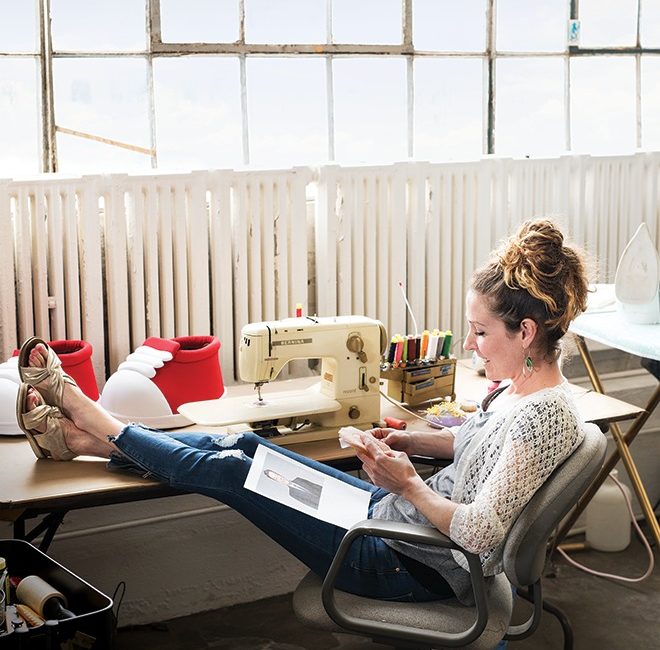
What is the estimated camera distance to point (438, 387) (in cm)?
295

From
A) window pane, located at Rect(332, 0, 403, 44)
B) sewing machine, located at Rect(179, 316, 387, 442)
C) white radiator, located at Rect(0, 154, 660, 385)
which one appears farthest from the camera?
window pane, located at Rect(332, 0, 403, 44)

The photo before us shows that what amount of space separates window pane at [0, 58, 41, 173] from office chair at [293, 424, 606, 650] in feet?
Result: 5.90

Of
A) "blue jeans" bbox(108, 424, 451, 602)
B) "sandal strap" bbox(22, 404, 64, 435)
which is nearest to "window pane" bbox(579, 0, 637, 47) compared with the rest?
"blue jeans" bbox(108, 424, 451, 602)

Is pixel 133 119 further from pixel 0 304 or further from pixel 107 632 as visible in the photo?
pixel 107 632

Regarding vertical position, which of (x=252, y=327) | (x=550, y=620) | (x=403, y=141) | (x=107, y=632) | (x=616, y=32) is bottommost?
(x=550, y=620)

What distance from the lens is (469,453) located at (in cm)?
227

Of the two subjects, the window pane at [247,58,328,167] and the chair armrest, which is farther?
the window pane at [247,58,328,167]

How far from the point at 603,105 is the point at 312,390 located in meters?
2.08

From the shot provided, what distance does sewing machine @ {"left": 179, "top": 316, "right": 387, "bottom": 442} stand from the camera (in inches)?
101

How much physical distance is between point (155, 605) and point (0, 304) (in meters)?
1.08

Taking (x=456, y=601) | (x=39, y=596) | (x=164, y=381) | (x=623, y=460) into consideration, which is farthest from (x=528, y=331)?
(x=623, y=460)

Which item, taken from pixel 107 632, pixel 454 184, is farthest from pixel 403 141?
pixel 107 632

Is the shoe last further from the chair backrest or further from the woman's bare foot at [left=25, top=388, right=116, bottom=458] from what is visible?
the chair backrest

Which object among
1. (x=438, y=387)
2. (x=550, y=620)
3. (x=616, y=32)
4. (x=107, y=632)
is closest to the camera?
(x=107, y=632)
